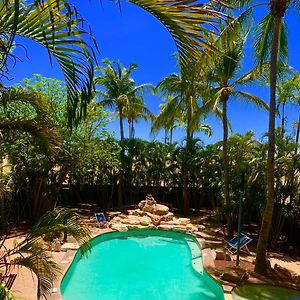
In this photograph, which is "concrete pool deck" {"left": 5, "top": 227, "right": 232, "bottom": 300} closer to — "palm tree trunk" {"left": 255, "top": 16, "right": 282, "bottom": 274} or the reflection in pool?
the reflection in pool

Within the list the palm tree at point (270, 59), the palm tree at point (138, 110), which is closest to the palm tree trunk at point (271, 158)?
the palm tree at point (270, 59)

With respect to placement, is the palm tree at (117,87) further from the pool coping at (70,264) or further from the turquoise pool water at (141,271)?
the pool coping at (70,264)

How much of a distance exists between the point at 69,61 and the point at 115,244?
1071 cm

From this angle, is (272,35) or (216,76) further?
(216,76)

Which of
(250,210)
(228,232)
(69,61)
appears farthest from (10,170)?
(69,61)

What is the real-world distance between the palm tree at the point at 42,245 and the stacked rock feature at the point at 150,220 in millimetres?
10066

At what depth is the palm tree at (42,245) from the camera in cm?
353

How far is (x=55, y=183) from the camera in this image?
14.9m

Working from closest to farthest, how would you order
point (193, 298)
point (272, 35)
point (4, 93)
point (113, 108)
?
point (4, 93), point (193, 298), point (272, 35), point (113, 108)

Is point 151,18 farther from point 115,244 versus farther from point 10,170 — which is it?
point 10,170

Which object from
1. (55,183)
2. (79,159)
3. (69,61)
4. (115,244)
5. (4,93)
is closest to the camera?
(69,61)

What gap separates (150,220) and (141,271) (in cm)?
462

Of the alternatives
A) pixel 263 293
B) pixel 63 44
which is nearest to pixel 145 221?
pixel 263 293

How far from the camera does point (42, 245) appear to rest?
3.76 meters
